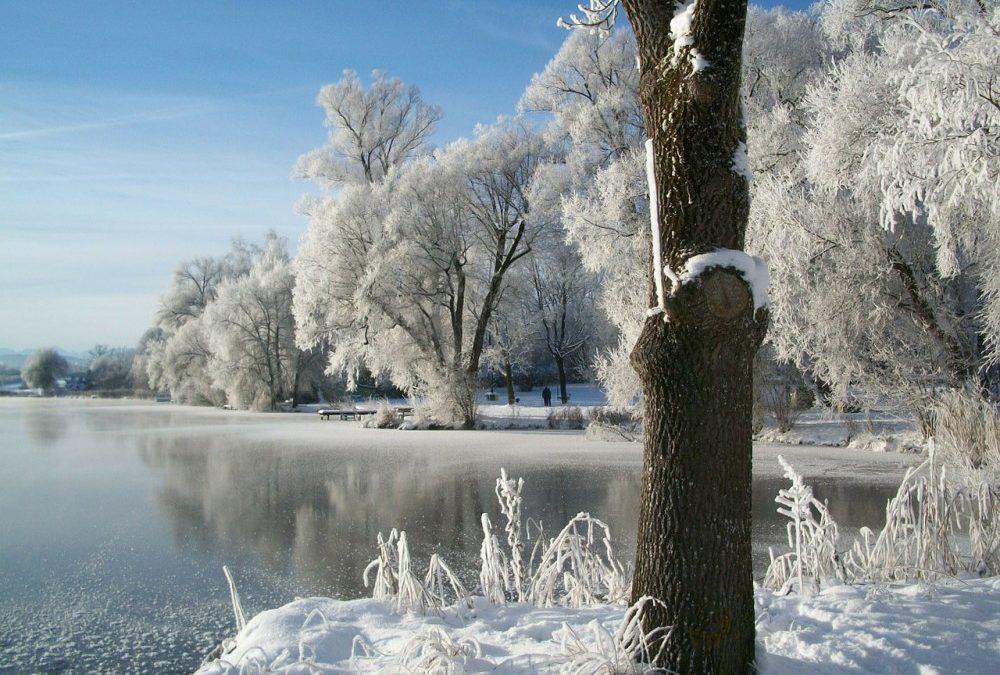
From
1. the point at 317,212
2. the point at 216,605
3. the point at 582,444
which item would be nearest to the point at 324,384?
the point at 317,212

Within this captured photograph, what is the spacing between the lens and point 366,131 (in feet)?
96.7

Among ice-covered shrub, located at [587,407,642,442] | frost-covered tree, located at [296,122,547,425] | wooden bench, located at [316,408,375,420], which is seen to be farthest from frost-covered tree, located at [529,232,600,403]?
ice-covered shrub, located at [587,407,642,442]

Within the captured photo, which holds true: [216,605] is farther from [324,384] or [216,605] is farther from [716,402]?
[324,384]

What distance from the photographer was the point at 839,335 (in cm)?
1384

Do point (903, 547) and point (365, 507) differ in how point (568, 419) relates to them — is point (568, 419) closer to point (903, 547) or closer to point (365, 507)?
point (365, 507)

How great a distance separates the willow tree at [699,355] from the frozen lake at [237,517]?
129 inches

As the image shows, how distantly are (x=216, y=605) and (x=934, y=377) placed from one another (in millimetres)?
13057

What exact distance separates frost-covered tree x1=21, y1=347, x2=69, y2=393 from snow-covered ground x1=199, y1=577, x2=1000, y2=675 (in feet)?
240

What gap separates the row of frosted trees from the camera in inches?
361

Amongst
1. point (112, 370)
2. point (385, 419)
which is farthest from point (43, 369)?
point (385, 419)

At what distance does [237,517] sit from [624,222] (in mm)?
12440

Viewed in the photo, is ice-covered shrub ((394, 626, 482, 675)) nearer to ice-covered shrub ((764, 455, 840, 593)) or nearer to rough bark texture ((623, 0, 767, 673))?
rough bark texture ((623, 0, 767, 673))

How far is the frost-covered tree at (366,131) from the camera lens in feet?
95.6

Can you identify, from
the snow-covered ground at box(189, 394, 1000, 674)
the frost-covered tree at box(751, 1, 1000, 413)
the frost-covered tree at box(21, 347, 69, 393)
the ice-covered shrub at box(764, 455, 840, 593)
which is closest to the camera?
the snow-covered ground at box(189, 394, 1000, 674)
